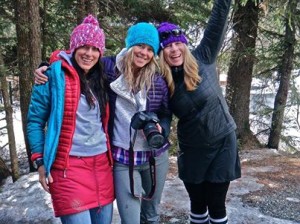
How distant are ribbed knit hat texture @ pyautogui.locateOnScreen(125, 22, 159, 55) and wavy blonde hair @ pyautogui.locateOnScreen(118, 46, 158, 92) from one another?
0.24 feet

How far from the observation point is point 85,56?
8.66 ft

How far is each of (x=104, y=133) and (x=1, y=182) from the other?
5.80 meters

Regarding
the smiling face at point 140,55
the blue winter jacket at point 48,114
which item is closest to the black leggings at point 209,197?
the smiling face at point 140,55

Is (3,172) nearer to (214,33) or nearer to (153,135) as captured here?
(153,135)

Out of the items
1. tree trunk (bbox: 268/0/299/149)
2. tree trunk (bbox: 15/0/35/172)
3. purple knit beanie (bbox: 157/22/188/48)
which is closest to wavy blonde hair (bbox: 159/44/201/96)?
purple knit beanie (bbox: 157/22/188/48)

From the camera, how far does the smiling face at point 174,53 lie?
2.92 m

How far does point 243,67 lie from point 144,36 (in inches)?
326

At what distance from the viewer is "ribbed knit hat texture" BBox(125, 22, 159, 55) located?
2.78 m

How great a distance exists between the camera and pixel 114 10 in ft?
30.3

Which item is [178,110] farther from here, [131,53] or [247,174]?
[247,174]

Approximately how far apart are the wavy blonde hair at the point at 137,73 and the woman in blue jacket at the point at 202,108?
0.14 m

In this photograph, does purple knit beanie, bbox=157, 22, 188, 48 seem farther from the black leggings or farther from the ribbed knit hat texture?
the black leggings

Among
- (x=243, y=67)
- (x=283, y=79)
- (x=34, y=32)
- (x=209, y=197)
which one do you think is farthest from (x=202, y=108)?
(x=283, y=79)

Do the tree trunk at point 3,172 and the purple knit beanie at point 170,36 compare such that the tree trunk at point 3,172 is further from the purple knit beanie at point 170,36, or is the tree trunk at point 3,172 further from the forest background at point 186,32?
the purple knit beanie at point 170,36
